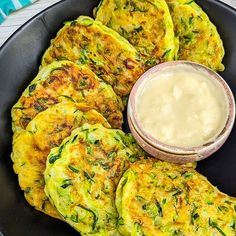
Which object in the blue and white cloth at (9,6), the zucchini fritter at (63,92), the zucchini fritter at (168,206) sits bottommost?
the zucchini fritter at (168,206)

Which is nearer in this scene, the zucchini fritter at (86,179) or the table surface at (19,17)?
the zucchini fritter at (86,179)

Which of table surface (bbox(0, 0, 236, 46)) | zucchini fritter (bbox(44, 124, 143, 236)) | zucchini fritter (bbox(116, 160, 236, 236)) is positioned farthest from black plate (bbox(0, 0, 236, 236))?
table surface (bbox(0, 0, 236, 46))

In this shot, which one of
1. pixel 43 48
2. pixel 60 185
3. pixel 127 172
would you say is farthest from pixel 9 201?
pixel 43 48

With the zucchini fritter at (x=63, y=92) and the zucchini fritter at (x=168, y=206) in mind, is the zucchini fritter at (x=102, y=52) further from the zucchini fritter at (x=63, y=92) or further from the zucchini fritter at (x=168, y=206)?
the zucchini fritter at (x=168, y=206)

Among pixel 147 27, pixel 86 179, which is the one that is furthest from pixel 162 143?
pixel 147 27

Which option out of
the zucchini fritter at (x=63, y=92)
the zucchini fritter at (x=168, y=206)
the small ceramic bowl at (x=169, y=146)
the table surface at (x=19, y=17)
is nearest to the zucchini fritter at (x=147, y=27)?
the small ceramic bowl at (x=169, y=146)

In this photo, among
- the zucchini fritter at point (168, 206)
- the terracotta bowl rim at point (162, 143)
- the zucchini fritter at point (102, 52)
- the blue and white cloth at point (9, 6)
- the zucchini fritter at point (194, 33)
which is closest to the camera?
the zucchini fritter at point (168, 206)

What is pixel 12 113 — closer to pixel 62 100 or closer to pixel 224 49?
pixel 62 100
